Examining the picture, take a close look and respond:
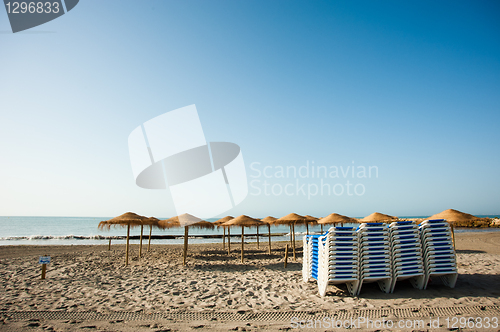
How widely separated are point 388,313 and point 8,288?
8057 mm

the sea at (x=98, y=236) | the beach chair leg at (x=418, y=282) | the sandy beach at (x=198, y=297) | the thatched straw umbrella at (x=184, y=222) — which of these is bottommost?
the sea at (x=98, y=236)

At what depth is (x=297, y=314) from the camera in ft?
14.0

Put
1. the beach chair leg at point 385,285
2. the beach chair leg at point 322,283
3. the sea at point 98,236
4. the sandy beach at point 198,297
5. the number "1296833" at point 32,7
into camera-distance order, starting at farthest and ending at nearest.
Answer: the sea at point 98,236 < the number "1296833" at point 32,7 < the beach chair leg at point 385,285 < the beach chair leg at point 322,283 < the sandy beach at point 198,297

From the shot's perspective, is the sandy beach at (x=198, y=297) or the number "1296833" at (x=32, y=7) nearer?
the sandy beach at (x=198, y=297)

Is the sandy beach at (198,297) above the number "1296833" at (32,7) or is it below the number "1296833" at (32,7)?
below

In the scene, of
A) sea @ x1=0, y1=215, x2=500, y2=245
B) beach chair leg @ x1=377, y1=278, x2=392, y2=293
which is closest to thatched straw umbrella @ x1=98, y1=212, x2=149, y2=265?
sea @ x1=0, y1=215, x2=500, y2=245

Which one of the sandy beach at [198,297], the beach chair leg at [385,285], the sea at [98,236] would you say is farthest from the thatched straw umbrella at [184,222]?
the beach chair leg at [385,285]

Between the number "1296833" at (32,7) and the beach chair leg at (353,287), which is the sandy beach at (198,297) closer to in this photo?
the beach chair leg at (353,287)

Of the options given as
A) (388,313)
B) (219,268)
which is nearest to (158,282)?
(219,268)

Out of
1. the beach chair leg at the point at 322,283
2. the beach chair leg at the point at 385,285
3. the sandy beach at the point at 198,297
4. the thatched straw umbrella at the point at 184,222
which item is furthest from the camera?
the thatched straw umbrella at the point at 184,222

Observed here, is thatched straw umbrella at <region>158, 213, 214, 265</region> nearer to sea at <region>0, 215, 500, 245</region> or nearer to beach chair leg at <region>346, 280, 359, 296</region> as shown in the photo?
sea at <region>0, 215, 500, 245</region>

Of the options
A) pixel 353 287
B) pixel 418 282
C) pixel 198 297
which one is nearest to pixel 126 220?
pixel 198 297

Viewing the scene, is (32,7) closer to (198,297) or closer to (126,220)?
(126,220)

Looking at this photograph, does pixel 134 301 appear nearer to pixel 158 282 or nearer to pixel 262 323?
pixel 158 282
